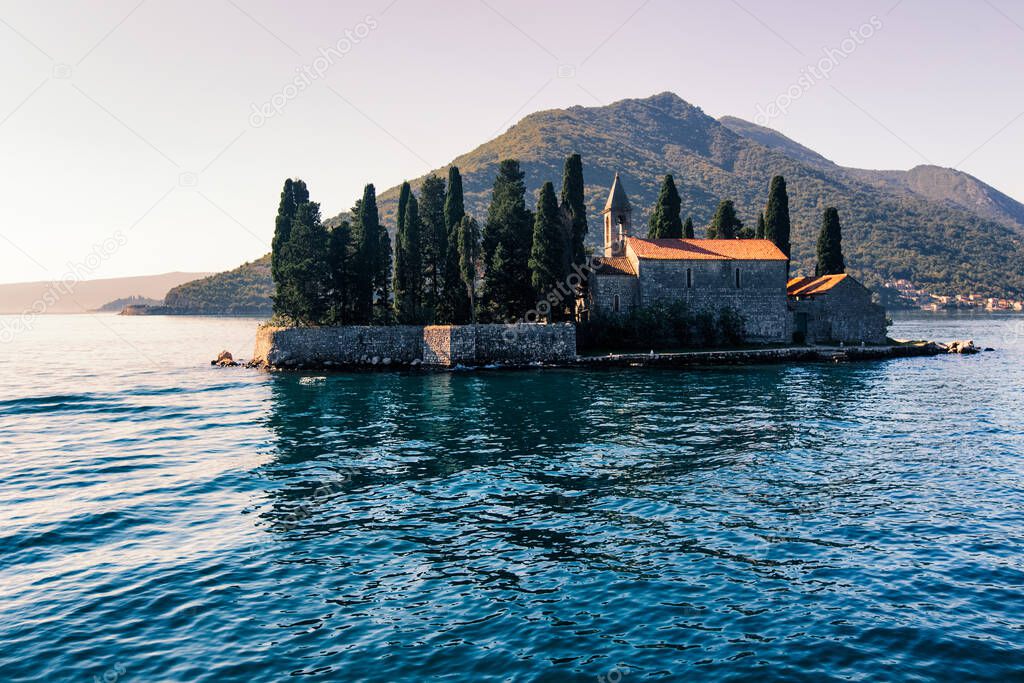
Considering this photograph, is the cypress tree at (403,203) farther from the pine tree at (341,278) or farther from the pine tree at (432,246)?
the pine tree at (341,278)

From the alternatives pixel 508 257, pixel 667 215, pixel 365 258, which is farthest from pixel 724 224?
pixel 365 258

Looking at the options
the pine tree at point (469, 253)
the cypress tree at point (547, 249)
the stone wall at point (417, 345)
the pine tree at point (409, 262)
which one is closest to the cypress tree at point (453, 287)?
the pine tree at point (469, 253)

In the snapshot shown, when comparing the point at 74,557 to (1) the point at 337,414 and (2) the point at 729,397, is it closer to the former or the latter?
(1) the point at 337,414

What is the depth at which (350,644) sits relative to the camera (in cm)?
1104

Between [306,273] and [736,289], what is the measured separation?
4002 centimetres

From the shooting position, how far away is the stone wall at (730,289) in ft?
202

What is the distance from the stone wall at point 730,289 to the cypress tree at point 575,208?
6.41m

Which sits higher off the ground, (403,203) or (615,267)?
(403,203)

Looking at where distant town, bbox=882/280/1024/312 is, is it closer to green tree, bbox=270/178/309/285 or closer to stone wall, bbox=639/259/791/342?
stone wall, bbox=639/259/791/342

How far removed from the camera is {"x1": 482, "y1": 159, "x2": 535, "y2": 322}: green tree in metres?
58.0

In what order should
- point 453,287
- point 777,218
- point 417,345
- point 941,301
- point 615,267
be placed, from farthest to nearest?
point 941,301 → point 777,218 → point 615,267 → point 453,287 → point 417,345

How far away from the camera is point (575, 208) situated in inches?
2357

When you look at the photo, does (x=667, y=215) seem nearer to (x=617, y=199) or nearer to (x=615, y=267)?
(x=617, y=199)

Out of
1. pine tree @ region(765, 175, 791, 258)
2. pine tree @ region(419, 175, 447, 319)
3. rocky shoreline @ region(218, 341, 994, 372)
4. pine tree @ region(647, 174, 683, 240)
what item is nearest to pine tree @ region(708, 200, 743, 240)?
pine tree @ region(765, 175, 791, 258)
